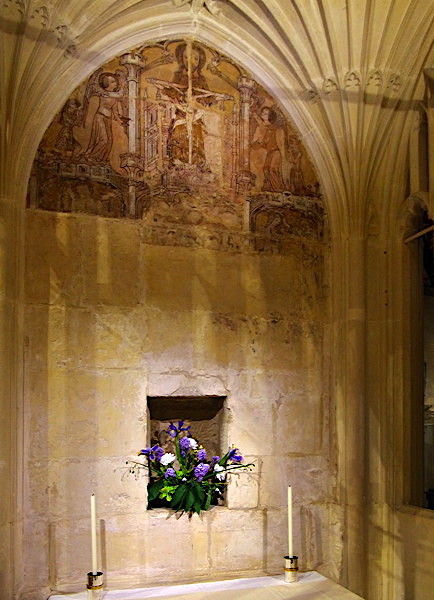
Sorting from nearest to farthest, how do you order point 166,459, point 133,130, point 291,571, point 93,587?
point 93,587, point 291,571, point 166,459, point 133,130

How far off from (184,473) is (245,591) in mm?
1041

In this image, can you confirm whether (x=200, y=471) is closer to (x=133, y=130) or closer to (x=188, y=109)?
(x=133, y=130)

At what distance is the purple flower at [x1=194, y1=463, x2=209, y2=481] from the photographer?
16.4 feet

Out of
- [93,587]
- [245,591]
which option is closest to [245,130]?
[245,591]

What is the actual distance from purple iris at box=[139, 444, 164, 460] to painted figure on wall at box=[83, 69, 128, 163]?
2.38 m

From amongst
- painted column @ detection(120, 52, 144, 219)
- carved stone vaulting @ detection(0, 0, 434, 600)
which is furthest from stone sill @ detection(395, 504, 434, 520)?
painted column @ detection(120, 52, 144, 219)

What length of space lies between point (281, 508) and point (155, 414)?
1370 mm

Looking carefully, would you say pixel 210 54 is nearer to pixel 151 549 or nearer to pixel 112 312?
pixel 112 312

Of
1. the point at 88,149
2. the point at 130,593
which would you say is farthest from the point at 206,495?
the point at 88,149

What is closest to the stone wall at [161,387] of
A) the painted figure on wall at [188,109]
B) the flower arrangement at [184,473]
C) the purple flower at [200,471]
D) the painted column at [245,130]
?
the flower arrangement at [184,473]

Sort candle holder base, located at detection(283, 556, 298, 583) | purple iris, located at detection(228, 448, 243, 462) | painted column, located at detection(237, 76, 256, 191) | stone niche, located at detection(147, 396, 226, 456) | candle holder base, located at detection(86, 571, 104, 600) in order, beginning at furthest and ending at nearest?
painted column, located at detection(237, 76, 256, 191) → stone niche, located at detection(147, 396, 226, 456) → purple iris, located at detection(228, 448, 243, 462) → candle holder base, located at detection(283, 556, 298, 583) → candle holder base, located at detection(86, 571, 104, 600)

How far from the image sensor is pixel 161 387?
5160mm

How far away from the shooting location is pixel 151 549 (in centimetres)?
499

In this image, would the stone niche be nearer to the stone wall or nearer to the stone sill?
the stone wall
